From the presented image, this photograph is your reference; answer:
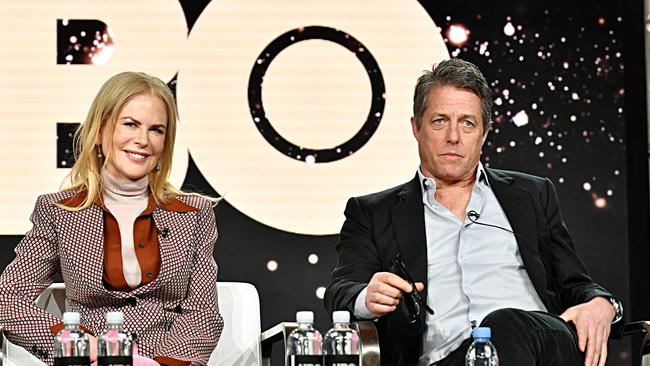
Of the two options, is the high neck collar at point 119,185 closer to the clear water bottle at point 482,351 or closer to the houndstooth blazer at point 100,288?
the houndstooth blazer at point 100,288

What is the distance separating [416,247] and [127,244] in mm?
947

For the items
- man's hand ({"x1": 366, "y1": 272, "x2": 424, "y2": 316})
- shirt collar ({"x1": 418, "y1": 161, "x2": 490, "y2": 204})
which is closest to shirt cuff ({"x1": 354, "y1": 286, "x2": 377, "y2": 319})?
man's hand ({"x1": 366, "y1": 272, "x2": 424, "y2": 316})

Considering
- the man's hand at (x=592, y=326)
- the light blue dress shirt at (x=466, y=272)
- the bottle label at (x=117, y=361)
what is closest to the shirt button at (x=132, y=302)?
the bottle label at (x=117, y=361)

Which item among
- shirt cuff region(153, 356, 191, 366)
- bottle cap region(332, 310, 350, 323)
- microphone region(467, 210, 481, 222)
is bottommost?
shirt cuff region(153, 356, 191, 366)

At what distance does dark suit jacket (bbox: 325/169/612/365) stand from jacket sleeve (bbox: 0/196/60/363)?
0.90 metres

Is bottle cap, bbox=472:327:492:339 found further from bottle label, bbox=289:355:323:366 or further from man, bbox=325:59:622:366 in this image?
man, bbox=325:59:622:366

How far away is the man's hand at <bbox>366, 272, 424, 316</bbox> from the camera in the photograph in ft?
10.1

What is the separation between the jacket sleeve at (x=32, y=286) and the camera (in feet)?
11.0

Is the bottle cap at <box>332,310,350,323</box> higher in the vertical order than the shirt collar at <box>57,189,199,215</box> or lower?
lower

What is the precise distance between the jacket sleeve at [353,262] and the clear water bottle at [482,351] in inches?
20.0

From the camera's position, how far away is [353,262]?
3574mm

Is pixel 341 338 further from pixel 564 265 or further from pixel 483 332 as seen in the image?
pixel 564 265

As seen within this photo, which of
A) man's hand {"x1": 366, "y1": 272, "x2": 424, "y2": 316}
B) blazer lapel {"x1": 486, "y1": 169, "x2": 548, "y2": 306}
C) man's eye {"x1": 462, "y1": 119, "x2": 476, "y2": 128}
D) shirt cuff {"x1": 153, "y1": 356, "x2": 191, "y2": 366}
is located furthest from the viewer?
man's eye {"x1": 462, "y1": 119, "x2": 476, "y2": 128}

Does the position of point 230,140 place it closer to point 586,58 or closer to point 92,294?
point 92,294
